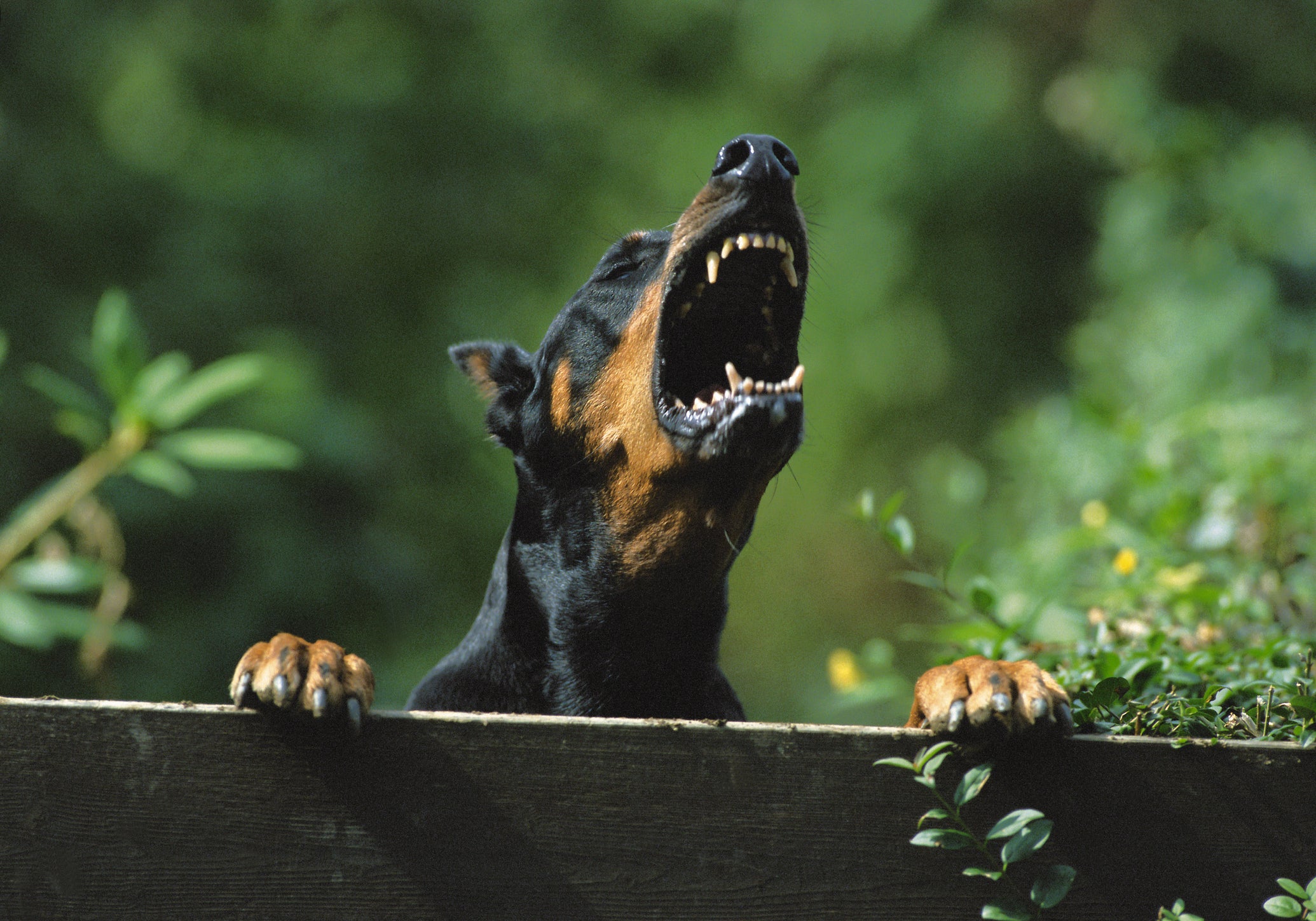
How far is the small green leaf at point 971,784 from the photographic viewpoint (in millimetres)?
1664

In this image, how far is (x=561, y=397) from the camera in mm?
2848

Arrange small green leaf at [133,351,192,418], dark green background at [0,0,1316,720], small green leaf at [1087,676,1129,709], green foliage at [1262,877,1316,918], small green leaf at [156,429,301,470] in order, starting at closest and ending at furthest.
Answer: green foliage at [1262,877,1316,918], small green leaf at [1087,676,1129,709], small green leaf at [133,351,192,418], small green leaf at [156,429,301,470], dark green background at [0,0,1316,720]

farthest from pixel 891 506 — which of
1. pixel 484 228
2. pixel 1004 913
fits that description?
pixel 484 228

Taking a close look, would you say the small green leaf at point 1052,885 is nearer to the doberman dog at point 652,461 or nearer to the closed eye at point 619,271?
the doberman dog at point 652,461

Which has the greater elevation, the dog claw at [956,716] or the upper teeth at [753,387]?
the upper teeth at [753,387]

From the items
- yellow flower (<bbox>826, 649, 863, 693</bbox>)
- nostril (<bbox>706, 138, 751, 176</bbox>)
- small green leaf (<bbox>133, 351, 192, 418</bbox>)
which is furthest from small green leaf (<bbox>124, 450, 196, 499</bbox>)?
yellow flower (<bbox>826, 649, 863, 693</bbox>)

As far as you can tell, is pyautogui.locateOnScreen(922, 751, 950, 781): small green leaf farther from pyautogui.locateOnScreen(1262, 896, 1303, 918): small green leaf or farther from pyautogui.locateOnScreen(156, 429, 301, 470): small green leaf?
pyautogui.locateOnScreen(156, 429, 301, 470): small green leaf

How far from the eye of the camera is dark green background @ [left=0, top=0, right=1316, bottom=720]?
8133 mm

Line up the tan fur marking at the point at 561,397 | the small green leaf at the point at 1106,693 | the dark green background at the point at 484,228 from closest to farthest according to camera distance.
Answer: the small green leaf at the point at 1106,693, the tan fur marking at the point at 561,397, the dark green background at the point at 484,228

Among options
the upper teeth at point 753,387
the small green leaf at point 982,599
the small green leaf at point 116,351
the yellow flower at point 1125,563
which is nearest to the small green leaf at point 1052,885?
the small green leaf at point 982,599

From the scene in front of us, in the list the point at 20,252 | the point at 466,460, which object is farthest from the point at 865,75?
the point at 20,252

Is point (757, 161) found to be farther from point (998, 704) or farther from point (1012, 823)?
point (1012, 823)

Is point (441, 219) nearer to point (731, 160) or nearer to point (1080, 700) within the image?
point (731, 160)

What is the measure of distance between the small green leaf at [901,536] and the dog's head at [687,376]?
11.8 inches
